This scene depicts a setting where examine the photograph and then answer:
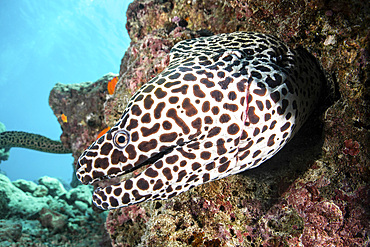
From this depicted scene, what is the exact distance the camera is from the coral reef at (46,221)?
5180 mm

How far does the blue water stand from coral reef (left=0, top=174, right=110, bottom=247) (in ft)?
258

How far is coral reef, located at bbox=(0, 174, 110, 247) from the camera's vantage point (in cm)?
518

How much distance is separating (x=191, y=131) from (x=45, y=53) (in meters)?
135

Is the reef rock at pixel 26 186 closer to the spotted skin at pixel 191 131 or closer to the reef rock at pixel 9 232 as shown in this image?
the reef rock at pixel 9 232

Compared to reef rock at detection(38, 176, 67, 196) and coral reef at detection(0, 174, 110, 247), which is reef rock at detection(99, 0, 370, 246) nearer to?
coral reef at detection(0, 174, 110, 247)

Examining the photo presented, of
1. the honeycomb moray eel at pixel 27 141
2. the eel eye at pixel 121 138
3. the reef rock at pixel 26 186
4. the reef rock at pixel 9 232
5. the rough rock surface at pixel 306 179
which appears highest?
the honeycomb moray eel at pixel 27 141

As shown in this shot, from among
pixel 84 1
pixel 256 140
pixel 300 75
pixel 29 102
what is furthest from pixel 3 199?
pixel 29 102

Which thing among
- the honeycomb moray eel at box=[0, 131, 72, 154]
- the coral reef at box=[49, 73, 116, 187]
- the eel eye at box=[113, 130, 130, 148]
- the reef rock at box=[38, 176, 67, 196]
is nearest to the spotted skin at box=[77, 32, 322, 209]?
the eel eye at box=[113, 130, 130, 148]

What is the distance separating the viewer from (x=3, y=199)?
259 inches

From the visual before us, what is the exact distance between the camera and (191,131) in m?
1.80

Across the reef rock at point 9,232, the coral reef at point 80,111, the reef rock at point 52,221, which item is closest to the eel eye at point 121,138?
the coral reef at point 80,111

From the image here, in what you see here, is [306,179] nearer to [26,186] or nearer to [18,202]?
[18,202]

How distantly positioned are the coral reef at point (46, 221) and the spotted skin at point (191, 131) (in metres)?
4.60

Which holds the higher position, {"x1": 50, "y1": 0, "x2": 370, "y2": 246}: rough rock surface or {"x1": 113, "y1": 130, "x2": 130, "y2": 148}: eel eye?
{"x1": 113, "y1": 130, "x2": 130, "y2": 148}: eel eye
